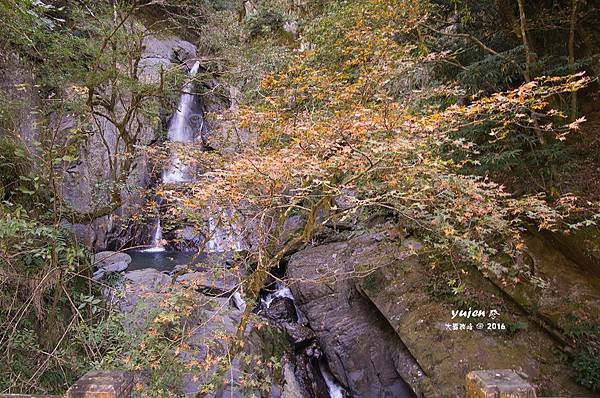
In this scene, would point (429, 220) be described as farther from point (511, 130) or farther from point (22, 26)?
point (22, 26)

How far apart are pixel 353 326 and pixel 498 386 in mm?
4629

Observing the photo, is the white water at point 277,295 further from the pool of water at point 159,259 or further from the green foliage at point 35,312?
the green foliage at point 35,312

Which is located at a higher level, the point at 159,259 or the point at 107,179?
the point at 107,179

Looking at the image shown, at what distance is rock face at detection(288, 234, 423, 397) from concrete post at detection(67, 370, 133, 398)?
297 centimetres

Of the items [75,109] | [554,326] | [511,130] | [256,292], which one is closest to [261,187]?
[256,292]

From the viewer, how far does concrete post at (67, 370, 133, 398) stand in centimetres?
154

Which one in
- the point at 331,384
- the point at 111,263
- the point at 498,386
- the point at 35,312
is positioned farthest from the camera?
the point at 111,263

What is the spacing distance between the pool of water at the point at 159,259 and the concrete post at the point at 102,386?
6849 mm

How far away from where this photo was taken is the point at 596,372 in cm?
392

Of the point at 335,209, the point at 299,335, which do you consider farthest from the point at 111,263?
the point at 335,209

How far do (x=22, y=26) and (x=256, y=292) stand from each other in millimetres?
3671

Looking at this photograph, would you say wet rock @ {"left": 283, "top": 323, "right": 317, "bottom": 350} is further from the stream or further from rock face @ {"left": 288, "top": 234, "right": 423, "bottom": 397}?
rock face @ {"left": 288, "top": 234, "right": 423, "bottom": 397}

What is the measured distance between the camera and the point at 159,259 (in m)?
9.05

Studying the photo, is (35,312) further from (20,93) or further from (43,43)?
(43,43)
